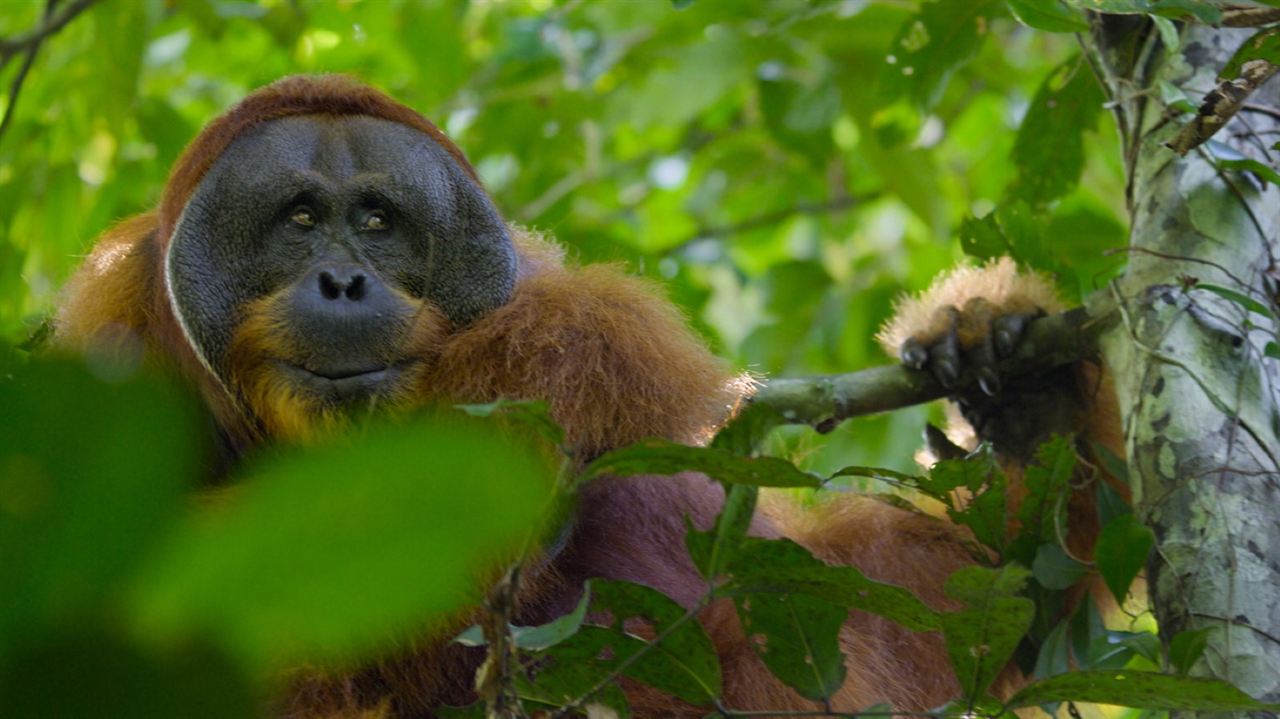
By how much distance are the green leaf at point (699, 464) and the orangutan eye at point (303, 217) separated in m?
1.42

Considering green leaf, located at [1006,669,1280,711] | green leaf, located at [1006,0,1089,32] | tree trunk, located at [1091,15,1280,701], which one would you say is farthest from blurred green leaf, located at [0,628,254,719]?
green leaf, located at [1006,0,1089,32]

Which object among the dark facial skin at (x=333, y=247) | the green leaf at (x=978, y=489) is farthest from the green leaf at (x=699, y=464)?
the dark facial skin at (x=333, y=247)

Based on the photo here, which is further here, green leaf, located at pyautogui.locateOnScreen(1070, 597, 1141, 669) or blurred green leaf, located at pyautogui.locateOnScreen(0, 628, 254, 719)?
green leaf, located at pyautogui.locateOnScreen(1070, 597, 1141, 669)

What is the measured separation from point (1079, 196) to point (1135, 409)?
3.41m

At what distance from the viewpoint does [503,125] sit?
5664mm

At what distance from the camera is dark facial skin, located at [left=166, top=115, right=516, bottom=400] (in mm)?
2574

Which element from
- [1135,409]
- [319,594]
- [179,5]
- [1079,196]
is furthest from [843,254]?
[319,594]

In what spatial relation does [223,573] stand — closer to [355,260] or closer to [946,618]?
[946,618]

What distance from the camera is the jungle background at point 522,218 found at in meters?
0.63

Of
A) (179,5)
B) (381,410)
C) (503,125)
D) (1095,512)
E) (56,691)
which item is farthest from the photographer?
(503,125)

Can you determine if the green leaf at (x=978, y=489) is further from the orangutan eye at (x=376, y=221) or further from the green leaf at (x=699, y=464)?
the orangutan eye at (x=376, y=221)

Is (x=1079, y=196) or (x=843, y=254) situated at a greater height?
(x=1079, y=196)

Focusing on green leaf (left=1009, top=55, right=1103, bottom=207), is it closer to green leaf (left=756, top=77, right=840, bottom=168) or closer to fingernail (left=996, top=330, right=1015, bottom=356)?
fingernail (left=996, top=330, right=1015, bottom=356)

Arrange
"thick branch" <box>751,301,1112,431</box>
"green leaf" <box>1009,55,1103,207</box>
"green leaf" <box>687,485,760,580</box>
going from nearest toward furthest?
"green leaf" <box>687,485,760,580</box> < "thick branch" <box>751,301,1112,431</box> < "green leaf" <box>1009,55,1103,207</box>
